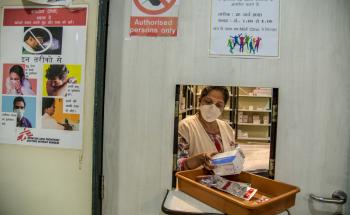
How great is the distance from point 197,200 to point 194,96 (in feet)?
1.48

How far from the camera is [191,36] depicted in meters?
1.31

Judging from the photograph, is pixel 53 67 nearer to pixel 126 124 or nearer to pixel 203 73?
pixel 126 124

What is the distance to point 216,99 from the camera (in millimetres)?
1286

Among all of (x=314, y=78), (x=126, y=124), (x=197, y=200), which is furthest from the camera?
(x=126, y=124)

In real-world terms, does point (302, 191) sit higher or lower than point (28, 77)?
lower

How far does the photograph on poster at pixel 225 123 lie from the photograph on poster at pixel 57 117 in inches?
19.7

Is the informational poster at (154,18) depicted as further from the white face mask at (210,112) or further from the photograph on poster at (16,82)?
the photograph on poster at (16,82)

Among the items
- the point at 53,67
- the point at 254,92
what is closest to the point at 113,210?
the point at 53,67

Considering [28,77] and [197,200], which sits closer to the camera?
[197,200]

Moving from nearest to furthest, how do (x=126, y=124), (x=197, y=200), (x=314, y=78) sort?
(x=197, y=200), (x=314, y=78), (x=126, y=124)

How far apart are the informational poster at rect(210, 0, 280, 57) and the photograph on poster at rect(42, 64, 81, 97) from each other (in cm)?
66

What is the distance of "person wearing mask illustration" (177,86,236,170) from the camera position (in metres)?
1.28

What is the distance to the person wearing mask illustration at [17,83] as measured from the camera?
1.41 metres

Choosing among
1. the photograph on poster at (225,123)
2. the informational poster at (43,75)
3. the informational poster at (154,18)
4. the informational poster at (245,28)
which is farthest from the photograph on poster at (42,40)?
the informational poster at (245,28)
